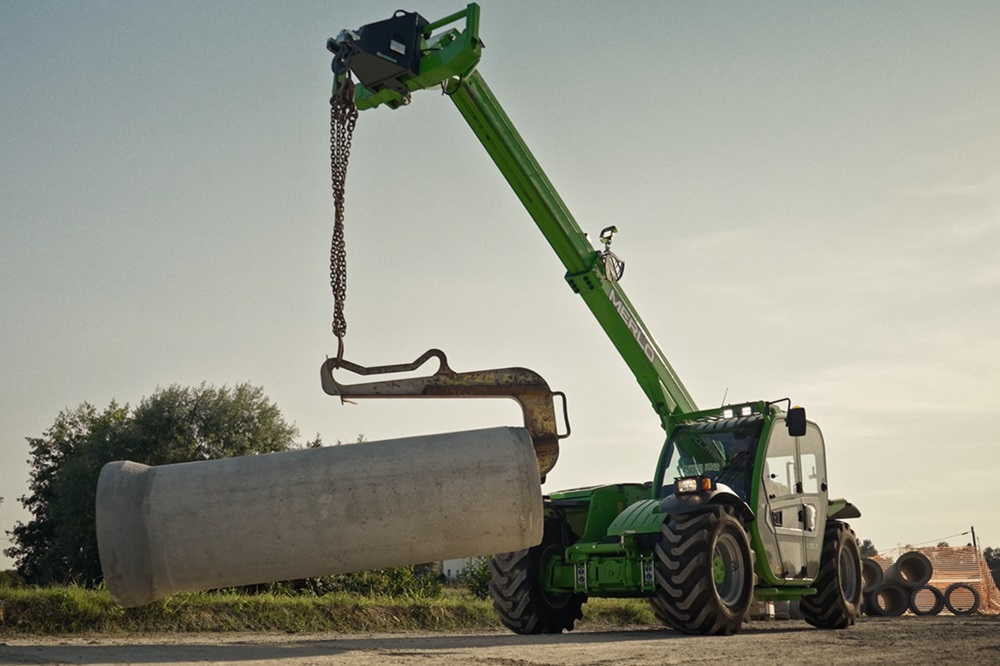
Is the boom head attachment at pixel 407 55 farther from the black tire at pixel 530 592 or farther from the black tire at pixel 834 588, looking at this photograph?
the black tire at pixel 834 588

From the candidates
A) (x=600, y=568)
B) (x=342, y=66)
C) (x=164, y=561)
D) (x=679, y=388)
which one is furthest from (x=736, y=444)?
(x=164, y=561)

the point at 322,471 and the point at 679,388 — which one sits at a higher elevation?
the point at 679,388

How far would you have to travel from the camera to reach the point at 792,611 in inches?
786

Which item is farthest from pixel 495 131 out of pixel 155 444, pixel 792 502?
pixel 155 444

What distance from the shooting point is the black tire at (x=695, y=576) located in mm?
11109

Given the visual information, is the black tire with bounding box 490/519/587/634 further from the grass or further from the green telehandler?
the grass

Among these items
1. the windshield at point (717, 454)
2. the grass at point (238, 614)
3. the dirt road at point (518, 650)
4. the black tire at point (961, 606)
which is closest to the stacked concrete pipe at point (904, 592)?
the black tire at point (961, 606)

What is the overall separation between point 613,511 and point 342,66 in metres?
6.14

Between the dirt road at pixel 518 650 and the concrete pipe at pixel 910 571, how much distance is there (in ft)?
29.5

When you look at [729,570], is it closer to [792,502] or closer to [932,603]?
[792,502]

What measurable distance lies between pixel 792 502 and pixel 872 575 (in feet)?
28.0

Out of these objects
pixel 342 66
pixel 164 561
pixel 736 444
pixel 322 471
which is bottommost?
pixel 164 561

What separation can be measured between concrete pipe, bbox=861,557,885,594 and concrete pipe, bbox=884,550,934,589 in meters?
0.14

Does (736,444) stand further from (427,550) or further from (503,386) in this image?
(427,550)
